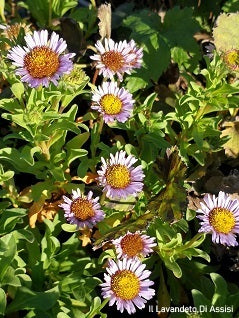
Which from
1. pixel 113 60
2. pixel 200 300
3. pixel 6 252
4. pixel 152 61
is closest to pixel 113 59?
pixel 113 60

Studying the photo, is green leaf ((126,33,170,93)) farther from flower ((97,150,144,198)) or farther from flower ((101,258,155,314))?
flower ((101,258,155,314))

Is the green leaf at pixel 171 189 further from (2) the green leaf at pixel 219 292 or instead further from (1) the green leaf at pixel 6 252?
(1) the green leaf at pixel 6 252

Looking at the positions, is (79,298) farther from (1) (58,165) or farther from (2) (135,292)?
(1) (58,165)

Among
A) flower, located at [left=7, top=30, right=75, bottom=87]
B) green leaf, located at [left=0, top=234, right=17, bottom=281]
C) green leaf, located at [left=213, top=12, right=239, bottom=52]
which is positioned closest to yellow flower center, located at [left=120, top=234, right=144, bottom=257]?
green leaf, located at [left=0, top=234, right=17, bottom=281]

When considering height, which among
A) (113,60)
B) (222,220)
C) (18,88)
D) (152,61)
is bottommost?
(222,220)

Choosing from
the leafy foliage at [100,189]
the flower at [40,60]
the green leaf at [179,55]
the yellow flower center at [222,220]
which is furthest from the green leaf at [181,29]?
the yellow flower center at [222,220]

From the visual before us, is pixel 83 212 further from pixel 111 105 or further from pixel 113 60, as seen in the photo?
pixel 113 60
